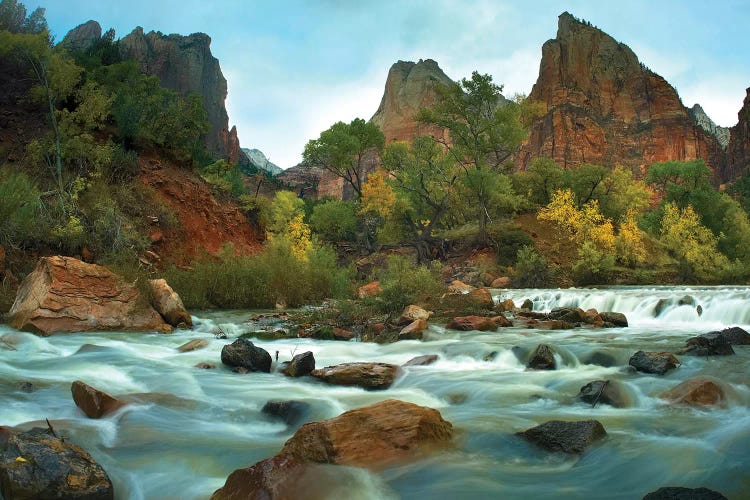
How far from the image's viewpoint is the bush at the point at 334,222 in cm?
4581

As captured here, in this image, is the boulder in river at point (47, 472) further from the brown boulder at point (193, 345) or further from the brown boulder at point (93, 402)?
the brown boulder at point (193, 345)

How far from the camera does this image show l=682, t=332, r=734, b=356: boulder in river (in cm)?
743

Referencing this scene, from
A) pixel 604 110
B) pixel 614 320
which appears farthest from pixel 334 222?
pixel 604 110

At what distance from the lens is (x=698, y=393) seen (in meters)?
5.32

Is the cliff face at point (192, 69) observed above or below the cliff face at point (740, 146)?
above

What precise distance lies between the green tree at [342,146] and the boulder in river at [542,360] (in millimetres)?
33945

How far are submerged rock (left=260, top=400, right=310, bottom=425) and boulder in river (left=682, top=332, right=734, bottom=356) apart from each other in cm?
553

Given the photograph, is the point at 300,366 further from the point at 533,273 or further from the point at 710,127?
the point at 710,127

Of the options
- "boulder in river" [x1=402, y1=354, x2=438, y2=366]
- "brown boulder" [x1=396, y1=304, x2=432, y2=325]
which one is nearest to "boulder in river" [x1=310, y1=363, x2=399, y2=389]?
"boulder in river" [x1=402, y1=354, x2=438, y2=366]

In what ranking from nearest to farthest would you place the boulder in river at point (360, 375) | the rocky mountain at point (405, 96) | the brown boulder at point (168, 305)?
the boulder in river at point (360, 375) → the brown boulder at point (168, 305) → the rocky mountain at point (405, 96)

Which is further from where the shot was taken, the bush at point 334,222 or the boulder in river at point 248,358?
the bush at point 334,222

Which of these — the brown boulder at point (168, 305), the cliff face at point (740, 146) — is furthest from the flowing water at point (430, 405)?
the cliff face at point (740, 146)

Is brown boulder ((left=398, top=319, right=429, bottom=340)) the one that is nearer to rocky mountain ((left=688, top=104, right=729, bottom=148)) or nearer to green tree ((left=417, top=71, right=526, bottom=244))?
green tree ((left=417, top=71, right=526, bottom=244))

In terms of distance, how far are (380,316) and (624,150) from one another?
4310 inches
